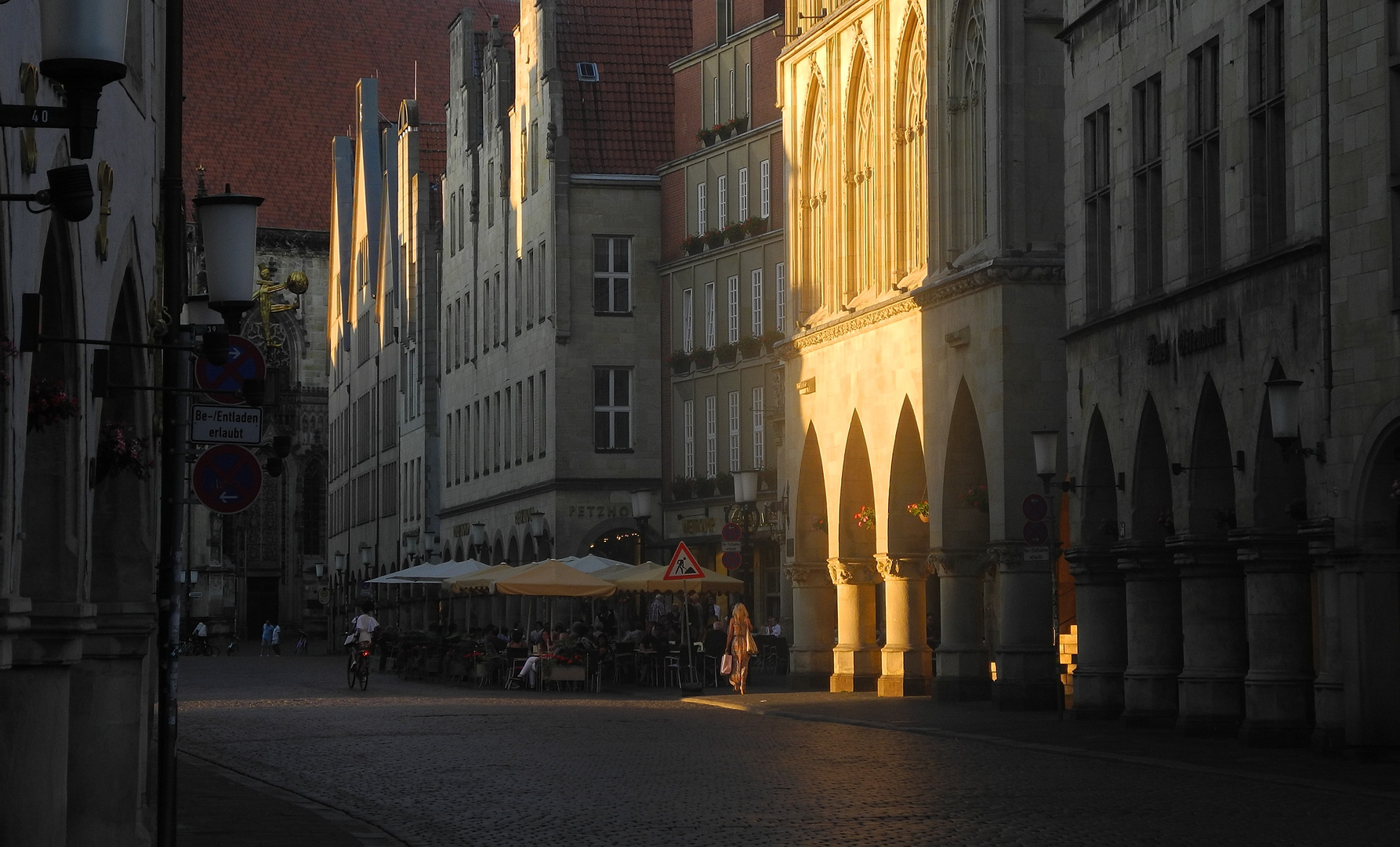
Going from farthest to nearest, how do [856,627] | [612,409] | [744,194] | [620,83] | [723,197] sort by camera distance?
1. [620,83]
2. [612,409]
3. [723,197]
4. [744,194]
5. [856,627]

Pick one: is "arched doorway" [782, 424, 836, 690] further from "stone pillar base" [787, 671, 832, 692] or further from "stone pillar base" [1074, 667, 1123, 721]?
"stone pillar base" [1074, 667, 1123, 721]

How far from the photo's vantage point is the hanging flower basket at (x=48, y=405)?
33.1 ft

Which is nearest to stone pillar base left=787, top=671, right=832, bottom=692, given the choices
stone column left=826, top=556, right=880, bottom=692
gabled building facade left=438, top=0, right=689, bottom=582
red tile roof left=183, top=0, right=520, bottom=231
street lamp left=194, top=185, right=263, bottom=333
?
stone column left=826, top=556, right=880, bottom=692

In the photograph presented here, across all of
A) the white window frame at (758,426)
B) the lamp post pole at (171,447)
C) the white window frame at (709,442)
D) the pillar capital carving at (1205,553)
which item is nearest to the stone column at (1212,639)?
the pillar capital carving at (1205,553)

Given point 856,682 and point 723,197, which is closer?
point 856,682

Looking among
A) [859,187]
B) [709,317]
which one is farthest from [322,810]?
[709,317]

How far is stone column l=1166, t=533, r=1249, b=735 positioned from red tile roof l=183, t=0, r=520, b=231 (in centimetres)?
7933

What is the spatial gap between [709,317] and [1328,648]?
33.4 meters

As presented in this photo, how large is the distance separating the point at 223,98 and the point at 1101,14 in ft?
261

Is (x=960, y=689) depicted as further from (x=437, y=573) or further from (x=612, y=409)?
(x=612, y=409)

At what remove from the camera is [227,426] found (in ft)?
45.8

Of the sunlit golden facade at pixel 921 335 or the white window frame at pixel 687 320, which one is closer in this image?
the sunlit golden facade at pixel 921 335

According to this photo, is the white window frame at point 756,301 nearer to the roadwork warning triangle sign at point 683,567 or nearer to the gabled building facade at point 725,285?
the gabled building facade at point 725,285

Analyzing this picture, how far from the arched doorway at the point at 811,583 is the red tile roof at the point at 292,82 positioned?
62588 millimetres
